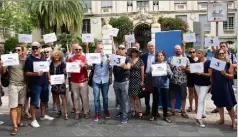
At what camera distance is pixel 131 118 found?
321 inches

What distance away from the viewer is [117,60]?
7633 millimetres

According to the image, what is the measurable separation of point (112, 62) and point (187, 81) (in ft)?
7.26

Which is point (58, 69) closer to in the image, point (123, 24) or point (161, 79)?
point (161, 79)

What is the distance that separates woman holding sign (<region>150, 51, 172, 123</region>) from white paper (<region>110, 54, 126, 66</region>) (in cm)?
77

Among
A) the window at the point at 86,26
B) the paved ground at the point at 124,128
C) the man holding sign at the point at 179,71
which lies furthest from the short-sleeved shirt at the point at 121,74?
the window at the point at 86,26

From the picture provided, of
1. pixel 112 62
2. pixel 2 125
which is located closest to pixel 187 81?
pixel 112 62

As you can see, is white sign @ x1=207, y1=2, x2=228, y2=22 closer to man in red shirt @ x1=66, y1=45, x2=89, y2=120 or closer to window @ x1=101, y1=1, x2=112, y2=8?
man in red shirt @ x1=66, y1=45, x2=89, y2=120

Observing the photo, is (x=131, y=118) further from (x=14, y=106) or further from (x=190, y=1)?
(x=190, y=1)

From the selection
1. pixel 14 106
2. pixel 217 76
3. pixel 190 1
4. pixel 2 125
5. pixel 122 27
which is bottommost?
pixel 2 125

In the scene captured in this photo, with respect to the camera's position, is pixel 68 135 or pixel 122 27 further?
pixel 122 27

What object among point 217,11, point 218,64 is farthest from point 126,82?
point 217,11

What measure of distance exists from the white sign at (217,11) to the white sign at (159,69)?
81.4 inches

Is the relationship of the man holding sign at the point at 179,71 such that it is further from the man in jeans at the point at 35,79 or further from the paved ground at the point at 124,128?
the man in jeans at the point at 35,79

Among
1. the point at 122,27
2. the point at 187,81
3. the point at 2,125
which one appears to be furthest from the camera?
the point at 122,27
